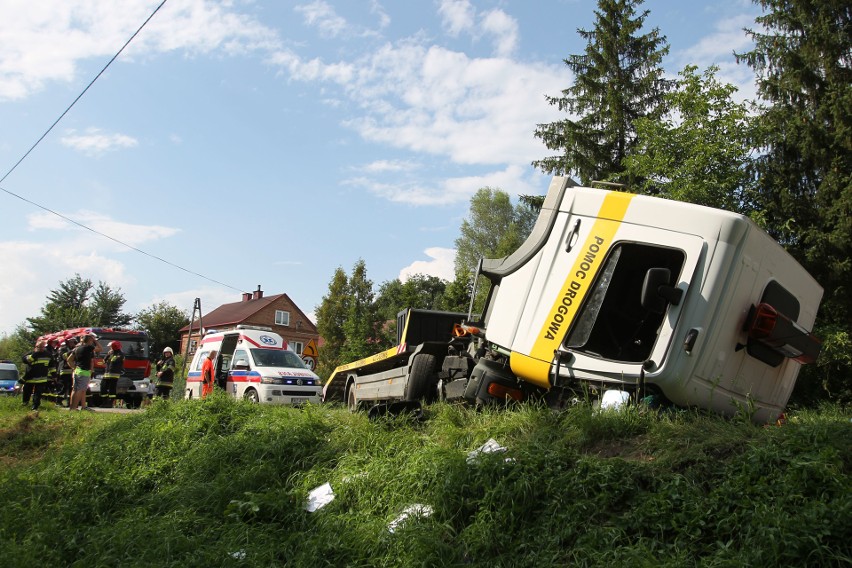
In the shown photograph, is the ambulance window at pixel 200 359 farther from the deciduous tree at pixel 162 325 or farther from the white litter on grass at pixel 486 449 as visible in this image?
the deciduous tree at pixel 162 325

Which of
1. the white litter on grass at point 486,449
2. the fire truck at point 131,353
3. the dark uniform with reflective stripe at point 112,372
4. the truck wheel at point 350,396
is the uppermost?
the white litter on grass at point 486,449

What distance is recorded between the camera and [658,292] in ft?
17.4

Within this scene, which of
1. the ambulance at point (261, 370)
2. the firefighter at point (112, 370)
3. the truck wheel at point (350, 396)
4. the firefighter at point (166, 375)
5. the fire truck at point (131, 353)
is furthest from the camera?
the fire truck at point (131, 353)

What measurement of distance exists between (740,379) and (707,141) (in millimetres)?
15778

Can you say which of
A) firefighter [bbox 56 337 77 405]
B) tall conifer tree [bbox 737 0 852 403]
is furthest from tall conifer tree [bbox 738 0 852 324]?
firefighter [bbox 56 337 77 405]

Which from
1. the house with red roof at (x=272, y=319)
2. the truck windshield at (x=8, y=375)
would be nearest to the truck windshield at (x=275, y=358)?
the truck windshield at (x=8, y=375)

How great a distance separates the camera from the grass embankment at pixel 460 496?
11.4 feet

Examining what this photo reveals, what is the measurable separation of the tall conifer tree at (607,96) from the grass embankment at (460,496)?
20361mm

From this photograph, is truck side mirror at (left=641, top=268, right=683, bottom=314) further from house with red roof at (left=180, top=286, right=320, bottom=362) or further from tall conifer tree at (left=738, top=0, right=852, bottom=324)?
house with red roof at (left=180, top=286, right=320, bottom=362)

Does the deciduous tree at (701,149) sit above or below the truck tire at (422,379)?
above

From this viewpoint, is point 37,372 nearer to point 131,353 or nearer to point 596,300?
point 131,353

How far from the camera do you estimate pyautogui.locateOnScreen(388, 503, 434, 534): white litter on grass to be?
4294 mm

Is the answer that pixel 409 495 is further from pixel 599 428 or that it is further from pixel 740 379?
pixel 740 379

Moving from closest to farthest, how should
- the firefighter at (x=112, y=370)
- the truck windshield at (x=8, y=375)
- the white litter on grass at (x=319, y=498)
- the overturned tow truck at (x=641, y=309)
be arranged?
the white litter on grass at (x=319, y=498) < the overturned tow truck at (x=641, y=309) < the firefighter at (x=112, y=370) < the truck windshield at (x=8, y=375)
